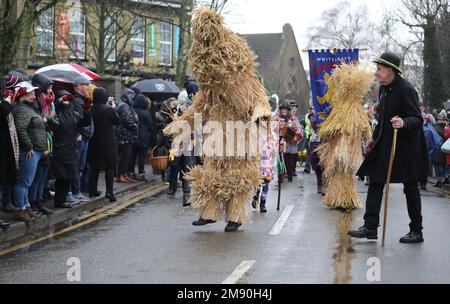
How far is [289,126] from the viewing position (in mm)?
17984

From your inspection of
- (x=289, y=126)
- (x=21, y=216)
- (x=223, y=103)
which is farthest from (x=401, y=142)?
(x=289, y=126)

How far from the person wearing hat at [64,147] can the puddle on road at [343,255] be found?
4.35 metres

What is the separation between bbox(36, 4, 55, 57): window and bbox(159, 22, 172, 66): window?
678 centimetres

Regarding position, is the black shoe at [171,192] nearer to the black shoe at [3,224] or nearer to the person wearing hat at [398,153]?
the black shoe at [3,224]

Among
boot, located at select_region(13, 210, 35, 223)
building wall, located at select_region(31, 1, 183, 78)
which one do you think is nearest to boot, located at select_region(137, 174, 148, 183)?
boot, located at select_region(13, 210, 35, 223)

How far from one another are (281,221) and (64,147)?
364cm

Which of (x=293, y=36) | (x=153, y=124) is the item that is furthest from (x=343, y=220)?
(x=293, y=36)

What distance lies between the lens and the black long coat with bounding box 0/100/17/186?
10.2m

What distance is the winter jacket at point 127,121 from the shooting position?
636 inches

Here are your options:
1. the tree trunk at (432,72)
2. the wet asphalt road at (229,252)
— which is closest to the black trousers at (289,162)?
the wet asphalt road at (229,252)

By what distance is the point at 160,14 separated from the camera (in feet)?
119

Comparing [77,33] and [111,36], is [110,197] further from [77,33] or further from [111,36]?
[77,33]

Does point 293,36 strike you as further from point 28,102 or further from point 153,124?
point 28,102
